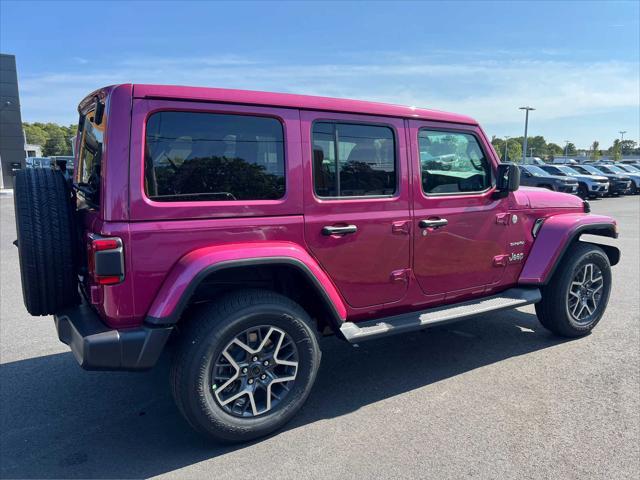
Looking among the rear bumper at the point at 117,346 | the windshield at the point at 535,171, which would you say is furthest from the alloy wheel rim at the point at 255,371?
the windshield at the point at 535,171

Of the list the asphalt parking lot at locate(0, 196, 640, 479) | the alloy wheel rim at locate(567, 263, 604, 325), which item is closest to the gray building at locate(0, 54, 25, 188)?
the asphalt parking lot at locate(0, 196, 640, 479)

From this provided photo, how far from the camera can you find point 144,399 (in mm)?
3346

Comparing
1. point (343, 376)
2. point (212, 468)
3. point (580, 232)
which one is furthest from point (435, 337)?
point (212, 468)

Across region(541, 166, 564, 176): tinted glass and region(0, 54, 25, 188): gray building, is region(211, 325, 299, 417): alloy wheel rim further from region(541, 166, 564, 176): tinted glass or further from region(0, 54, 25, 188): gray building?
region(0, 54, 25, 188): gray building

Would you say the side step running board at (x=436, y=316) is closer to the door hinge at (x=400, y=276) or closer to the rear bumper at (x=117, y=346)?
the door hinge at (x=400, y=276)

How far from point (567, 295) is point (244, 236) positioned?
3.12 meters

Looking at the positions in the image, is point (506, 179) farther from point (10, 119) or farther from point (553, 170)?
point (10, 119)

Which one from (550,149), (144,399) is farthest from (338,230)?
(550,149)

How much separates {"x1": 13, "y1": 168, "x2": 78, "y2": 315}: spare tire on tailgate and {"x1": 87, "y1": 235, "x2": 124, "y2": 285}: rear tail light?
16.5 inches

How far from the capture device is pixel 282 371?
3.00 m

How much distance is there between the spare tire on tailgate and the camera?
2.70 meters

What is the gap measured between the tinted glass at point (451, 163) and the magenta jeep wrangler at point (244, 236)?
15 millimetres

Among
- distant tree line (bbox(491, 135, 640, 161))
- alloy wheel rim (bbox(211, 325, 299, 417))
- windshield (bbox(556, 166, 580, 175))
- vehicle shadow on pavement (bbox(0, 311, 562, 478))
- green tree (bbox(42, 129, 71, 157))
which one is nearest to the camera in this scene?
vehicle shadow on pavement (bbox(0, 311, 562, 478))

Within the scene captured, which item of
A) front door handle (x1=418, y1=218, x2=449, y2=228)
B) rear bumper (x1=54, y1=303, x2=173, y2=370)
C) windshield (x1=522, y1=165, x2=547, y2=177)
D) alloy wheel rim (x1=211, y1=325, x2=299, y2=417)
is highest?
windshield (x1=522, y1=165, x2=547, y2=177)
